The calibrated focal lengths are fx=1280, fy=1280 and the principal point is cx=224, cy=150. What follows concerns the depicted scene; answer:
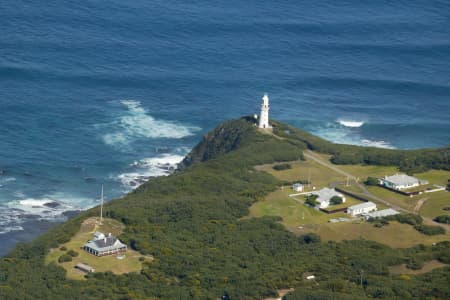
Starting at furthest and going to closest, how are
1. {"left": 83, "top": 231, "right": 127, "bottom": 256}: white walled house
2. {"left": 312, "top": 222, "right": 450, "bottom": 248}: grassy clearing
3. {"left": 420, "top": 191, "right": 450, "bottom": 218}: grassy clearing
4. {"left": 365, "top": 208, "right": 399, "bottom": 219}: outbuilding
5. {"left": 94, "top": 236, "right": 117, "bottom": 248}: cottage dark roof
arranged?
1. {"left": 420, "top": 191, "right": 450, "bottom": 218}: grassy clearing
2. {"left": 365, "top": 208, "right": 399, "bottom": 219}: outbuilding
3. {"left": 312, "top": 222, "right": 450, "bottom": 248}: grassy clearing
4. {"left": 94, "top": 236, "right": 117, "bottom": 248}: cottage dark roof
5. {"left": 83, "top": 231, "right": 127, "bottom": 256}: white walled house

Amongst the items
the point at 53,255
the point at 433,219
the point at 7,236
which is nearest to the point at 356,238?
the point at 433,219

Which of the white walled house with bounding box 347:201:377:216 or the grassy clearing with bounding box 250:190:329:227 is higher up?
→ the white walled house with bounding box 347:201:377:216

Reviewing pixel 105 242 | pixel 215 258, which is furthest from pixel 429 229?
pixel 105 242

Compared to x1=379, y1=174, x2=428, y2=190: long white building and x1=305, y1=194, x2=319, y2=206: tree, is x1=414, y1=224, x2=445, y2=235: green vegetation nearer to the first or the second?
x1=305, y1=194, x2=319, y2=206: tree

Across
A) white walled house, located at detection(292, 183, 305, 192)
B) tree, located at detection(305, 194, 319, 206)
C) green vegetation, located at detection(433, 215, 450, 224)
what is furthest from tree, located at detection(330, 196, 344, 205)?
green vegetation, located at detection(433, 215, 450, 224)

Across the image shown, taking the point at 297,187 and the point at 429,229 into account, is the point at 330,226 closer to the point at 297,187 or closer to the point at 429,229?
the point at 429,229

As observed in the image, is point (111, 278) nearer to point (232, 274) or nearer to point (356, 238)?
point (232, 274)
